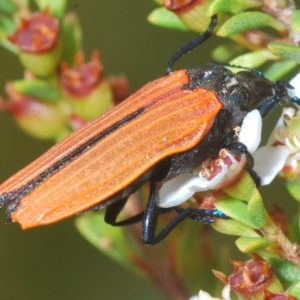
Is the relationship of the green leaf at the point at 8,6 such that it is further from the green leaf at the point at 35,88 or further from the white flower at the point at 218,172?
the white flower at the point at 218,172

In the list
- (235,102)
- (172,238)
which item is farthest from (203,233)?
(235,102)

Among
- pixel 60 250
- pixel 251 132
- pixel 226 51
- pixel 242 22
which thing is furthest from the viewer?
pixel 60 250

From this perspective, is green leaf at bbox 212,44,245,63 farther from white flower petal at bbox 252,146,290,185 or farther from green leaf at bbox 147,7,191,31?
white flower petal at bbox 252,146,290,185

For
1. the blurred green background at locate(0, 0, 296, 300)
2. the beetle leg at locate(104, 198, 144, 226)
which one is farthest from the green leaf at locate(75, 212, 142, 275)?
the blurred green background at locate(0, 0, 296, 300)

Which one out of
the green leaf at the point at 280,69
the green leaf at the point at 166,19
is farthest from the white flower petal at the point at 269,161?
the green leaf at the point at 166,19

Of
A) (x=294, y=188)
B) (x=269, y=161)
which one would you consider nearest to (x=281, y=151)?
(x=269, y=161)

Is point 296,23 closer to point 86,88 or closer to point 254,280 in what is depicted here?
point 254,280

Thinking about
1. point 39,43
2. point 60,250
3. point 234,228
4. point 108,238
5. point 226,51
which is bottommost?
point 60,250

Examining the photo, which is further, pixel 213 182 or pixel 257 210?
pixel 213 182
